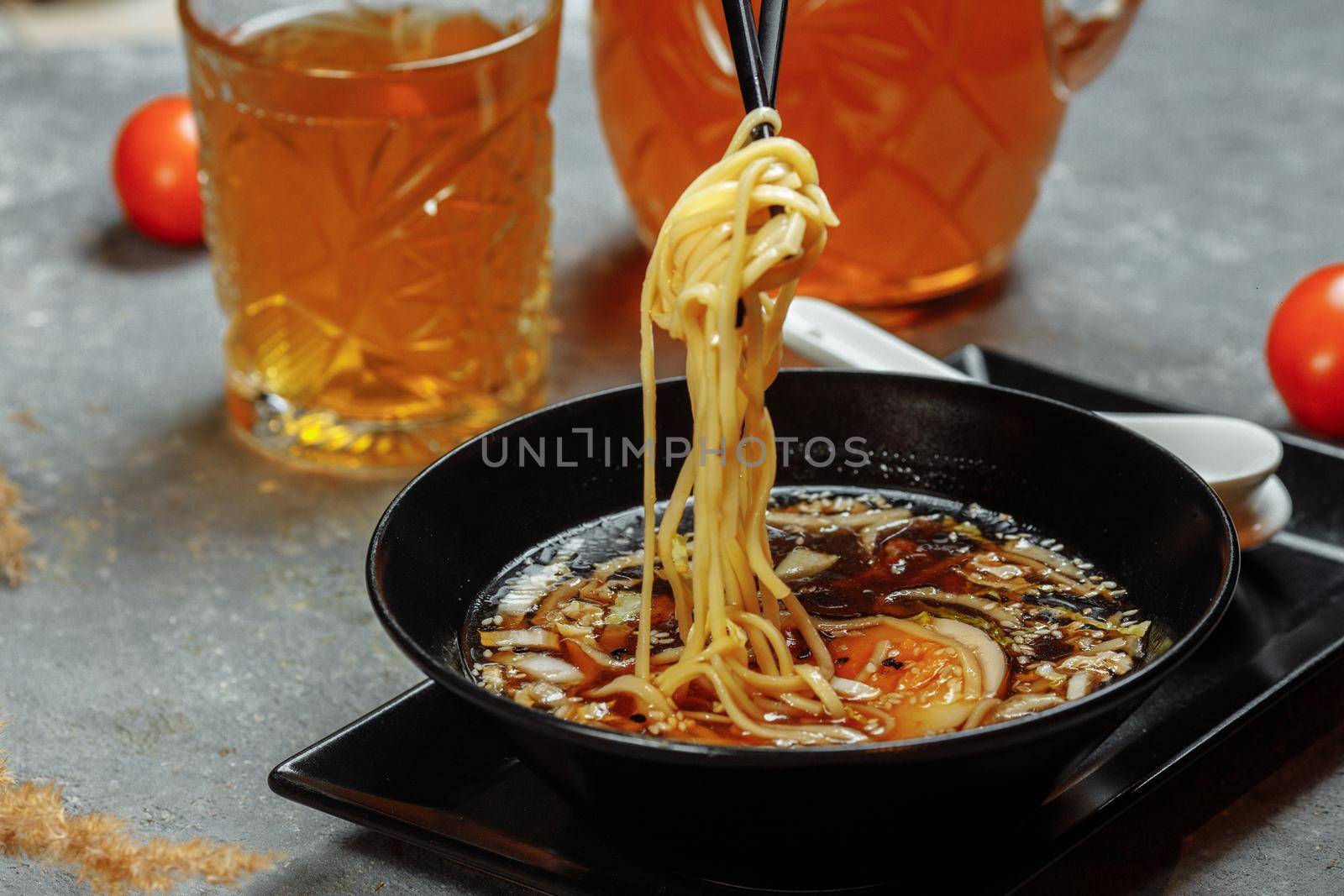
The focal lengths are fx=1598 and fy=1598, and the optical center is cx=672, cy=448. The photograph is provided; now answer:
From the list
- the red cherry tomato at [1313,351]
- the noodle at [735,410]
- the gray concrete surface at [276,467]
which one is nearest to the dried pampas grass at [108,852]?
the gray concrete surface at [276,467]

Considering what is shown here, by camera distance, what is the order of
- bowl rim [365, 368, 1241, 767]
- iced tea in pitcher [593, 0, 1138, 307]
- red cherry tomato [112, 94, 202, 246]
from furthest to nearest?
1. red cherry tomato [112, 94, 202, 246]
2. iced tea in pitcher [593, 0, 1138, 307]
3. bowl rim [365, 368, 1241, 767]

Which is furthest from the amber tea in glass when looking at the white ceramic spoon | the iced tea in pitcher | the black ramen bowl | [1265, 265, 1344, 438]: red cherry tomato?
[1265, 265, 1344, 438]: red cherry tomato

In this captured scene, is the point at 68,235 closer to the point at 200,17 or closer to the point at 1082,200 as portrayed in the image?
the point at 200,17

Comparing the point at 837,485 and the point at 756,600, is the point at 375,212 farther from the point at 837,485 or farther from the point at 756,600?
the point at 756,600

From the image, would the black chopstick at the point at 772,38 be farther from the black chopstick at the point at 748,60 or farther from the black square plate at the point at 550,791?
the black square plate at the point at 550,791

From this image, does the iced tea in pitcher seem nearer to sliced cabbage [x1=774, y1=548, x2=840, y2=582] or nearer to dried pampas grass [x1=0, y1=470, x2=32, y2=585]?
sliced cabbage [x1=774, y1=548, x2=840, y2=582]
